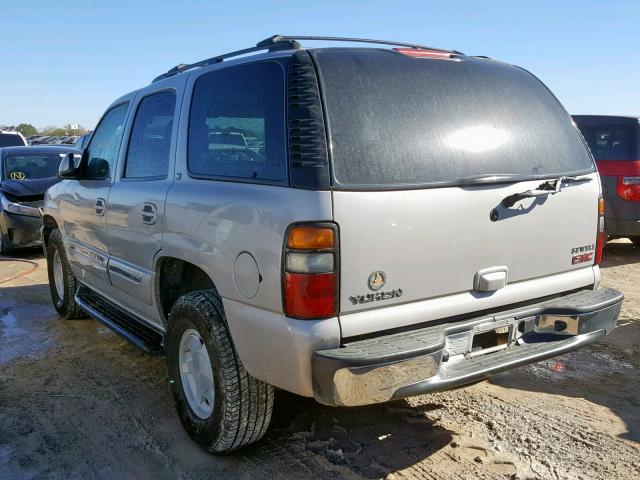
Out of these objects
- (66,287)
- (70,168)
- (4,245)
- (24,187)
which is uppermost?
(70,168)

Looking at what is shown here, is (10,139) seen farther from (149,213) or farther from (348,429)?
(348,429)

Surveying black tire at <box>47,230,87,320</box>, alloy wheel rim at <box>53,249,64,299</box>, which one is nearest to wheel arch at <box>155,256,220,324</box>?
black tire at <box>47,230,87,320</box>

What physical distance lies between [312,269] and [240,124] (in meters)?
0.95

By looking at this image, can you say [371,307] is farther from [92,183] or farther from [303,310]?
[92,183]

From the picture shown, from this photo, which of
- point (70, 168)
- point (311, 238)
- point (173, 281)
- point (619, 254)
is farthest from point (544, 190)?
point (619, 254)

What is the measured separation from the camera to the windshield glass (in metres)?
9.78

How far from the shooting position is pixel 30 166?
9.98 metres

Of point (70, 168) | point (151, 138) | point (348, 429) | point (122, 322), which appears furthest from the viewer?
point (70, 168)

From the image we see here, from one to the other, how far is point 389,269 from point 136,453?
1749mm

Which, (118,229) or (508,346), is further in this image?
(118,229)

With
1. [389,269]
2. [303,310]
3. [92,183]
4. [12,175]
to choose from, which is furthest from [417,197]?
[12,175]

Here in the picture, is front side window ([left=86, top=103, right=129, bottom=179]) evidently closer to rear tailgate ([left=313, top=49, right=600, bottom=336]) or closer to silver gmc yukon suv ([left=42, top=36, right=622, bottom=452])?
silver gmc yukon suv ([left=42, top=36, right=622, bottom=452])

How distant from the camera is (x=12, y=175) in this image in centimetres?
972

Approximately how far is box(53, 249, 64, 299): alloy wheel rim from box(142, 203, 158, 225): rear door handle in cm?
257
